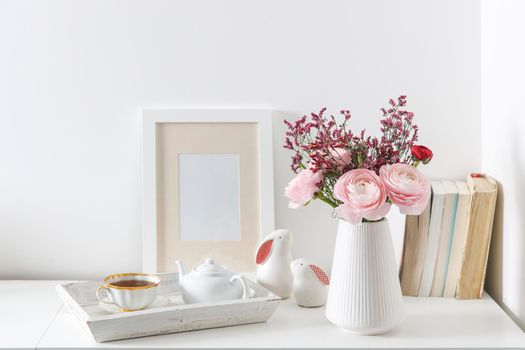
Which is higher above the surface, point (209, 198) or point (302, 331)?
point (209, 198)

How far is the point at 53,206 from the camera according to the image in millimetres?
1456

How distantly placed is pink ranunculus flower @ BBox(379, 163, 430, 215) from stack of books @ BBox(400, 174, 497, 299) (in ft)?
0.79

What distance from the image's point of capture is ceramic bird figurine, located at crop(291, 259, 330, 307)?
123 centimetres

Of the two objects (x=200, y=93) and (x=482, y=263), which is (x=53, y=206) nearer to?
(x=200, y=93)

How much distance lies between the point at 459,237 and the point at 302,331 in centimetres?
39

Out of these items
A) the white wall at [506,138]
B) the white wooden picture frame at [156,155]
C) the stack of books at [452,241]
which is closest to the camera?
the white wall at [506,138]

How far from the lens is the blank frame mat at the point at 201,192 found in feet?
4.66

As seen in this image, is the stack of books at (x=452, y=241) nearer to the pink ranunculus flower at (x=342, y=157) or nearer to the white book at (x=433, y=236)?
the white book at (x=433, y=236)

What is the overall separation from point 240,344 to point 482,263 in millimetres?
532

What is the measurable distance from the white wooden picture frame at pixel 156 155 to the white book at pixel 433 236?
A: 1.13 feet

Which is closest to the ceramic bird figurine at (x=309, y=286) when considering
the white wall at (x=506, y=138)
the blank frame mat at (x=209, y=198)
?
the blank frame mat at (x=209, y=198)

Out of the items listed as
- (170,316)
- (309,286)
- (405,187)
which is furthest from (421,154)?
(170,316)

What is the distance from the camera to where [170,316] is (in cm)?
108

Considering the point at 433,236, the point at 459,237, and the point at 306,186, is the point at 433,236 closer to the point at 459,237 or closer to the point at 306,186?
the point at 459,237
